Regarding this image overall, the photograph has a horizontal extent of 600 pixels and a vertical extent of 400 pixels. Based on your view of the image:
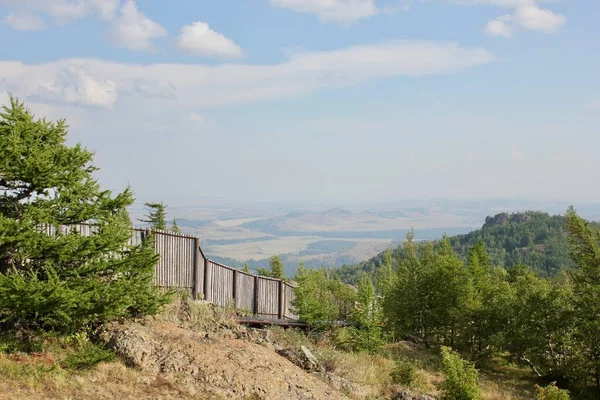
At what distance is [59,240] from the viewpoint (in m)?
10.9

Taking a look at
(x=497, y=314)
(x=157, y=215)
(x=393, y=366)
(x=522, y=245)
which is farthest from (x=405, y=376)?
(x=522, y=245)

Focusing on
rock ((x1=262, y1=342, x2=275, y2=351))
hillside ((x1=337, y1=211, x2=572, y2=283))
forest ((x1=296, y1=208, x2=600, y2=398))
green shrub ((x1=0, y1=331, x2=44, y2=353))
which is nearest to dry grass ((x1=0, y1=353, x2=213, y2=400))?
green shrub ((x1=0, y1=331, x2=44, y2=353))

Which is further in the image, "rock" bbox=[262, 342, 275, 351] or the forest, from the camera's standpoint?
the forest

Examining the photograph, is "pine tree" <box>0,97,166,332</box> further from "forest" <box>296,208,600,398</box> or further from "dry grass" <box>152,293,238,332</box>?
"forest" <box>296,208,600,398</box>

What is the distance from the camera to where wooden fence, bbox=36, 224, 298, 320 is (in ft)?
52.0

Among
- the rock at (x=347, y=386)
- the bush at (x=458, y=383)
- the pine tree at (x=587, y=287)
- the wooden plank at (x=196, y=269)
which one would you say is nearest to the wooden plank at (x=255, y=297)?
the wooden plank at (x=196, y=269)

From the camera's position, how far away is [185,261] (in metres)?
16.8

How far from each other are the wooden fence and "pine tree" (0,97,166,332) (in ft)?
3.23

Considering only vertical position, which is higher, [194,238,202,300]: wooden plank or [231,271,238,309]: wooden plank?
[194,238,202,300]: wooden plank

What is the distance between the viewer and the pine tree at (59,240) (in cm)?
1052

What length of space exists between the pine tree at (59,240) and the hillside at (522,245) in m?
131

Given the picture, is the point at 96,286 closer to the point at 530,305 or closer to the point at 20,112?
the point at 20,112

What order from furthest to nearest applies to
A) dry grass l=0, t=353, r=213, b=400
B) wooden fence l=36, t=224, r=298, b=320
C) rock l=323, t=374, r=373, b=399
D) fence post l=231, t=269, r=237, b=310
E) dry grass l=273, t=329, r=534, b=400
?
fence post l=231, t=269, r=237, b=310 → wooden fence l=36, t=224, r=298, b=320 → dry grass l=273, t=329, r=534, b=400 → rock l=323, t=374, r=373, b=399 → dry grass l=0, t=353, r=213, b=400

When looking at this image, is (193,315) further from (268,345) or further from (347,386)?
(347,386)
